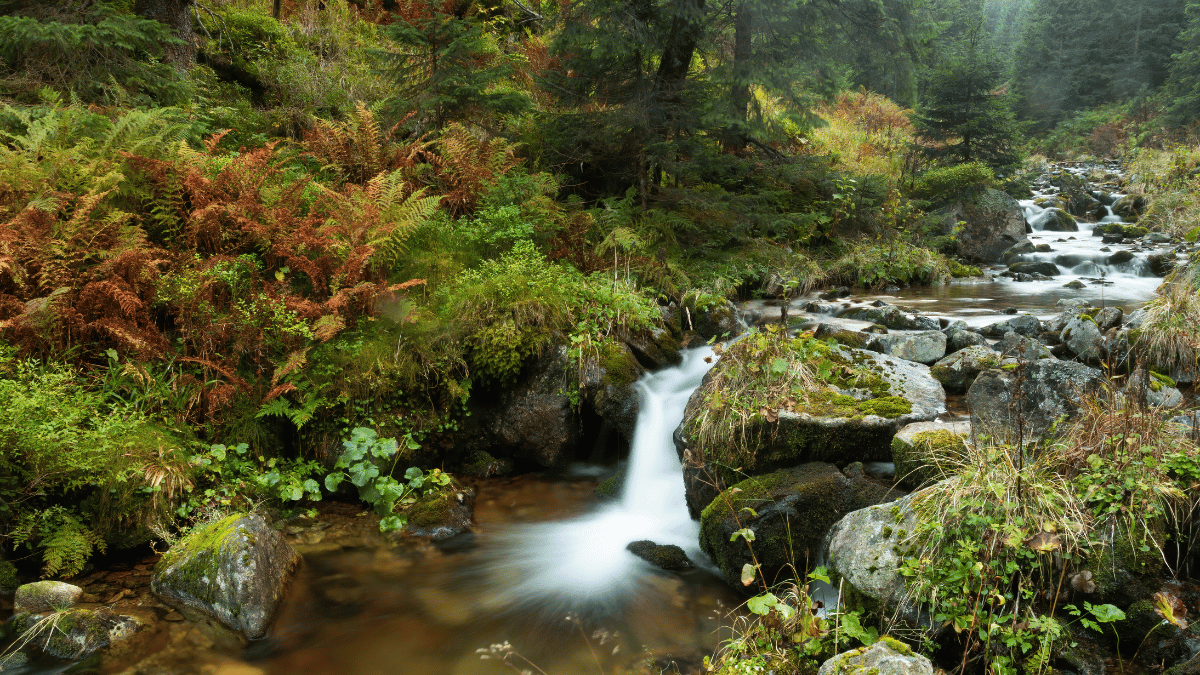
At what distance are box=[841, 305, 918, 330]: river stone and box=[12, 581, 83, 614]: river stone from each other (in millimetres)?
8825

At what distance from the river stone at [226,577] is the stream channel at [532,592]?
0.58 ft

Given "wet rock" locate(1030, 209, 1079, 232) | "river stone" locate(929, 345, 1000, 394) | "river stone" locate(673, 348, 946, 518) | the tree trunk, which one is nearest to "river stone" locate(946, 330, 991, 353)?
"river stone" locate(929, 345, 1000, 394)

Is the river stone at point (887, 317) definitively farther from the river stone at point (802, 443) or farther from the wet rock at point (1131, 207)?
the wet rock at point (1131, 207)

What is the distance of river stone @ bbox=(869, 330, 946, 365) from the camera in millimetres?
6723

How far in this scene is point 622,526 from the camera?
539cm

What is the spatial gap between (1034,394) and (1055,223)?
17039mm

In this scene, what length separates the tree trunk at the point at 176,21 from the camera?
8414mm

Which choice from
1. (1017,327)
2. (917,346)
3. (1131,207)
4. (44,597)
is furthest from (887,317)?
(1131,207)

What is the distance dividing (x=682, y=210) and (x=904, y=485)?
6.50 metres

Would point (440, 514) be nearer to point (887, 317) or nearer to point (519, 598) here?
point (519, 598)

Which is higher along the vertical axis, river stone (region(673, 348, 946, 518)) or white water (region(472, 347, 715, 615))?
river stone (region(673, 348, 946, 518))

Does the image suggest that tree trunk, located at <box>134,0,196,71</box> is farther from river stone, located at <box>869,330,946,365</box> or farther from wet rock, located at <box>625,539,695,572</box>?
river stone, located at <box>869,330,946,365</box>

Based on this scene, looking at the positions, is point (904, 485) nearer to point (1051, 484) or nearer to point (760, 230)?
point (1051, 484)

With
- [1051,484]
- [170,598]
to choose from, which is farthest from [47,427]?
[1051,484]
